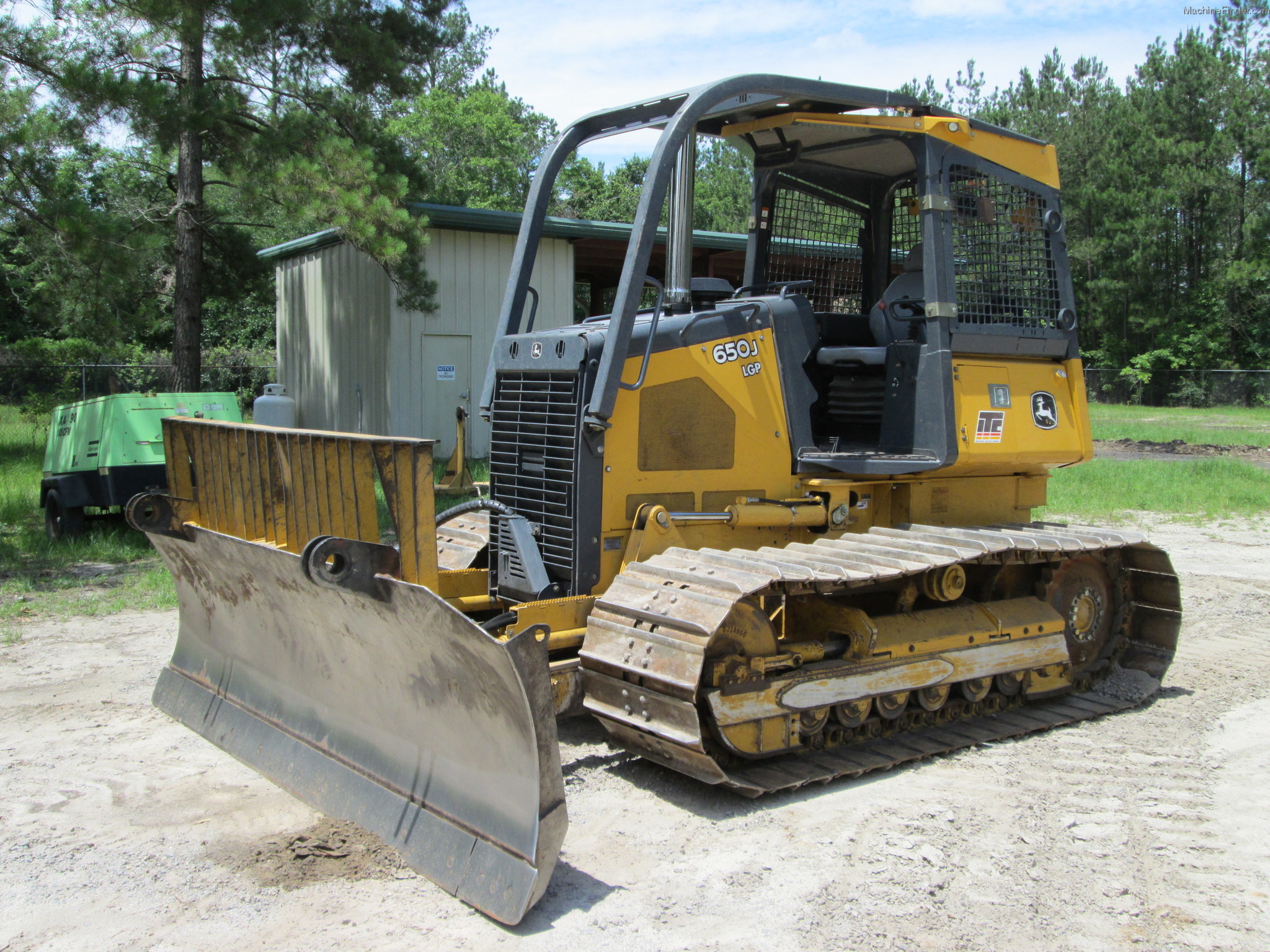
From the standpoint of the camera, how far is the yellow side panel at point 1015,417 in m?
5.73

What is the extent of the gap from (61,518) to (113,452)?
105 cm

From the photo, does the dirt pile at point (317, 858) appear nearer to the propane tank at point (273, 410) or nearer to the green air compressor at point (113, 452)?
the green air compressor at point (113, 452)

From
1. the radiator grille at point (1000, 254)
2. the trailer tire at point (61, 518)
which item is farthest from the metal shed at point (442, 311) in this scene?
the radiator grille at point (1000, 254)

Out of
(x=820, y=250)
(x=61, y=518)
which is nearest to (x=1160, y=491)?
(x=820, y=250)

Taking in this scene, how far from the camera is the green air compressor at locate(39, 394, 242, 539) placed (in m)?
10.4

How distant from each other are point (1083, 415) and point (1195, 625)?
8.96ft

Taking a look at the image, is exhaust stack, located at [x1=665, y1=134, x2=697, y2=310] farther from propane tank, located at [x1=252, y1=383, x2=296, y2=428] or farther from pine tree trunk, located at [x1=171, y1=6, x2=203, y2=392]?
pine tree trunk, located at [x1=171, y1=6, x2=203, y2=392]

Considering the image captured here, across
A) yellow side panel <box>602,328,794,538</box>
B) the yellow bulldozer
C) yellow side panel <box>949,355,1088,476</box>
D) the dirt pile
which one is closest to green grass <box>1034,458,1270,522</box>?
yellow side panel <box>949,355,1088,476</box>

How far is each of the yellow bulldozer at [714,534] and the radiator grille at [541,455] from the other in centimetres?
2

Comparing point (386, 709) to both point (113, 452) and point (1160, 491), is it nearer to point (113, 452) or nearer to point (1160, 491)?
point (113, 452)

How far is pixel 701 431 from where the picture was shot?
545cm

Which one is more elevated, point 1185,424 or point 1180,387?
point 1180,387

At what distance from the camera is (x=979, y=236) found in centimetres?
595

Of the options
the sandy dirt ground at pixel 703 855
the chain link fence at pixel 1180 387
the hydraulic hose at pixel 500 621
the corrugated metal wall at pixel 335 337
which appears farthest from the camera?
the chain link fence at pixel 1180 387
